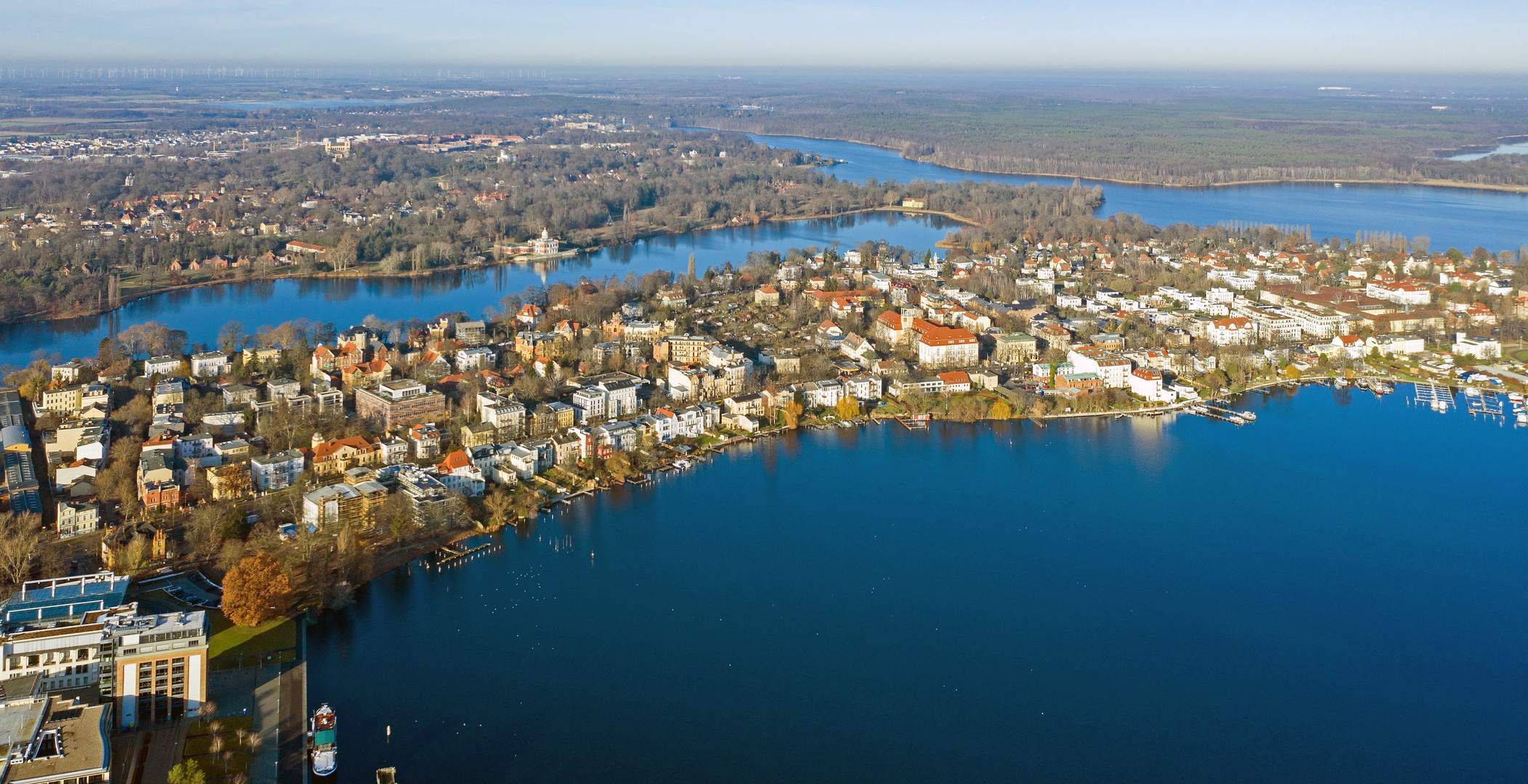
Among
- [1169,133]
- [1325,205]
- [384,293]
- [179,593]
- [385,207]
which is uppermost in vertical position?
[1169,133]

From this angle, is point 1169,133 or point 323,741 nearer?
point 323,741

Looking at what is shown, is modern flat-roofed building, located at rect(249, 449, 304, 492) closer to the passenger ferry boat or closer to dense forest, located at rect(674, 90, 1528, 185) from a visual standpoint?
the passenger ferry boat

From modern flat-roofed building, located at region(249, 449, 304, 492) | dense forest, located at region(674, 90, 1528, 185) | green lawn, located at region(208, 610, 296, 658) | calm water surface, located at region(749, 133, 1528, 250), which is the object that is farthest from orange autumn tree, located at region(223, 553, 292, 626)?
dense forest, located at region(674, 90, 1528, 185)

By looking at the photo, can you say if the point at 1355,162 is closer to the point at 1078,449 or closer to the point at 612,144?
the point at 612,144

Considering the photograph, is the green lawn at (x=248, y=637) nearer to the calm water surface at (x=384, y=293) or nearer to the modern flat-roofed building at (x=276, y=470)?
the modern flat-roofed building at (x=276, y=470)

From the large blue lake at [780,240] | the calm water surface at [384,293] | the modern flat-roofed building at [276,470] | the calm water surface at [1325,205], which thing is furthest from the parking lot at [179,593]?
the calm water surface at [1325,205]

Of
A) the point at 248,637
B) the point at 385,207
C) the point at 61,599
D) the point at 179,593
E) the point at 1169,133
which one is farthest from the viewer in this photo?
the point at 1169,133

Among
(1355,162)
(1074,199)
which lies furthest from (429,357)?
(1355,162)

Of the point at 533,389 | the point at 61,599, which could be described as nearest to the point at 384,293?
the point at 533,389

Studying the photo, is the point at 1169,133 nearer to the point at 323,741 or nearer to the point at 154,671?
the point at 323,741
